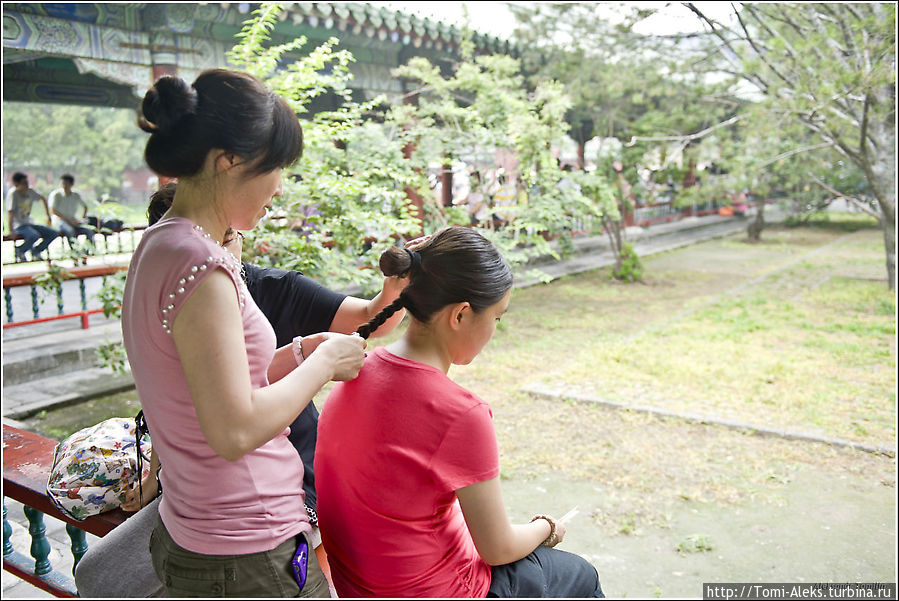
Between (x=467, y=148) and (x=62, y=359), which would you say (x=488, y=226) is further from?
(x=62, y=359)

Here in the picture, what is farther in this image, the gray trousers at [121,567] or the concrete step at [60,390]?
the concrete step at [60,390]

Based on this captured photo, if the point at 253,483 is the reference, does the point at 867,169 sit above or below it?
above

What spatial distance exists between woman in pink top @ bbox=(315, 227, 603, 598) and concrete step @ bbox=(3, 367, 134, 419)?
464cm

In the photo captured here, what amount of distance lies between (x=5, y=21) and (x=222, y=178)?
18.4ft

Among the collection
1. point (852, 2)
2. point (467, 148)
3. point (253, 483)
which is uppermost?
point (852, 2)

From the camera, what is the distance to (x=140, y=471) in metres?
1.80

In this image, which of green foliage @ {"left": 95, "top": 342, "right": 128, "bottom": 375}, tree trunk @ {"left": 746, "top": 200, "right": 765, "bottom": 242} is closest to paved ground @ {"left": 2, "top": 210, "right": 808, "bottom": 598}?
green foliage @ {"left": 95, "top": 342, "right": 128, "bottom": 375}

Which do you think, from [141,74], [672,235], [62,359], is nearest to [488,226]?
[141,74]

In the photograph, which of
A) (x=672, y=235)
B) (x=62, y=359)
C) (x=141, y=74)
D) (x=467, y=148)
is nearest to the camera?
(x=62, y=359)

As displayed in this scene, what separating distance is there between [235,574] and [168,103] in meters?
0.82

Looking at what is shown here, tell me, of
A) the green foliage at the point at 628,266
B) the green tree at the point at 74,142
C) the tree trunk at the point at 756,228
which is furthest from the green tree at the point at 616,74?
the green tree at the point at 74,142

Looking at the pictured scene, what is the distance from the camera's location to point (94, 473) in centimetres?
184

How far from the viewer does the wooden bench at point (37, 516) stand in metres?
2.00

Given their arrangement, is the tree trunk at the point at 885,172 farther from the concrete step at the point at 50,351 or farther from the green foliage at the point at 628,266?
the concrete step at the point at 50,351
